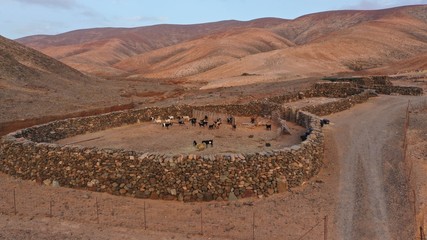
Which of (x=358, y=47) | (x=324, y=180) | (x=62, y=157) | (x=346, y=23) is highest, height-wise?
(x=346, y=23)

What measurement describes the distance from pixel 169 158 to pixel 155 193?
1.42 m

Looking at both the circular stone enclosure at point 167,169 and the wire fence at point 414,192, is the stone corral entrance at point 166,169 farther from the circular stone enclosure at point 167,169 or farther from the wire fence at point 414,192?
the wire fence at point 414,192

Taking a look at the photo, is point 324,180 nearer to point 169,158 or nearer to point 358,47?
point 169,158

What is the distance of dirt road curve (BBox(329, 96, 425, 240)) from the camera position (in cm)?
1215

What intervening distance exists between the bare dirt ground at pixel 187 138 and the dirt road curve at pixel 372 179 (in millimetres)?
3221

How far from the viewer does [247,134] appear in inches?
950

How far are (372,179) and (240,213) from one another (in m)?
6.15

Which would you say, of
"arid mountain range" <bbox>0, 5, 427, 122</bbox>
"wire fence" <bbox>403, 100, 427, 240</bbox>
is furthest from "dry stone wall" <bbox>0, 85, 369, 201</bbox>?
"arid mountain range" <bbox>0, 5, 427, 122</bbox>

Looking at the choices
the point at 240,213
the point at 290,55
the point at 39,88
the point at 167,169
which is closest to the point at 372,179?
the point at 240,213

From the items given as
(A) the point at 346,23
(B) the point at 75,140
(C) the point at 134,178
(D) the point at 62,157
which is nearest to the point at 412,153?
(C) the point at 134,178

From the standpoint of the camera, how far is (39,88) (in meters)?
47.9

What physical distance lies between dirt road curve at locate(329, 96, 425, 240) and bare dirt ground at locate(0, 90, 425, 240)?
A: 34mm

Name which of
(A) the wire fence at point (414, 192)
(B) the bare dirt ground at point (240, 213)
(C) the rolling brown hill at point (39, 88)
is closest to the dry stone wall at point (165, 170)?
(B) the bare dirt ground at point (240, 213)

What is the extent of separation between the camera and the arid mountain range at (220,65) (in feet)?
149
